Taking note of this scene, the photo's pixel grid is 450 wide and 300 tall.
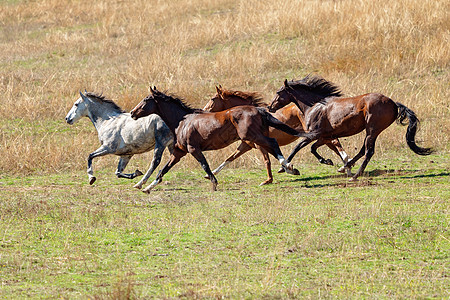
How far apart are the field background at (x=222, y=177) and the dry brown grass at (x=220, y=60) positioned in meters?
0.06

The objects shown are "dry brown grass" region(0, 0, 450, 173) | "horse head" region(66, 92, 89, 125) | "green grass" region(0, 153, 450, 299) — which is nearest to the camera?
"green grass" region(0, 153, 450, 299)

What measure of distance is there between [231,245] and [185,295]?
1747 millimetres

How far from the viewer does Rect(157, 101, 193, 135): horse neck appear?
1142 cm

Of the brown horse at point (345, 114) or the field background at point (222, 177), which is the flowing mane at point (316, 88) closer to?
the brown horse at point (345, 114)

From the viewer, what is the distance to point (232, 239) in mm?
8156

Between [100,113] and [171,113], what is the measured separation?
166 centimetres

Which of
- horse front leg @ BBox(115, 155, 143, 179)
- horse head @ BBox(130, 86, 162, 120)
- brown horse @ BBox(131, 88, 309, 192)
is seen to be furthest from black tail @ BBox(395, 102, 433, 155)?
horse front leg @ BBox(115, 155, 143, 179)

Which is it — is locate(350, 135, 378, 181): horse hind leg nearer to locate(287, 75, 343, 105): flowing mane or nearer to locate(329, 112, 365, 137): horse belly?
locate(329, 112, 365, 137): horse belly

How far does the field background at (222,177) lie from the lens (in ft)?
22.9

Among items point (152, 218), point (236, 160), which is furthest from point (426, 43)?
point (152, 218)

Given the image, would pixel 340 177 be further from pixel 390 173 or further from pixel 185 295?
pixel 185 295

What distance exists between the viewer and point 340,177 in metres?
12.1

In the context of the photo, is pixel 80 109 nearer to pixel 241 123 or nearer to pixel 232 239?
pixel 241 123

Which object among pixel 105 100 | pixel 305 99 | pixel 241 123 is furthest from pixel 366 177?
pixel 105 100
